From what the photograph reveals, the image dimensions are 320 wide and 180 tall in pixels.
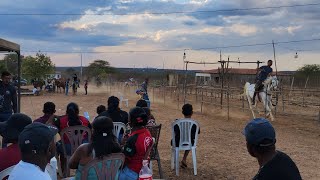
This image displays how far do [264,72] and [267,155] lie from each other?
14.6 metres

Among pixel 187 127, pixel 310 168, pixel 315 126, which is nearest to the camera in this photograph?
pixel 187 127

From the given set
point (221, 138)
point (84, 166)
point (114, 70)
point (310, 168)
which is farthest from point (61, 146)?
point (114, 70)

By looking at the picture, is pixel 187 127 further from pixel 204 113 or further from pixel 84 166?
pixel 204 113

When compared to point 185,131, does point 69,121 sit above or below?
above

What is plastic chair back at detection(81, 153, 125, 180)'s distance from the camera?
3723 millimetres

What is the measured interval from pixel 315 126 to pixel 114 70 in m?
66.5

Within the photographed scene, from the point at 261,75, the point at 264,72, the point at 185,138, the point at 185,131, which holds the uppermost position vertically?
the point at 264,72

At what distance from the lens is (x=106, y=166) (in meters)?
3.78

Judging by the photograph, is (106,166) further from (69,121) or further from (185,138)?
(185,138)

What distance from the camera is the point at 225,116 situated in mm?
18125

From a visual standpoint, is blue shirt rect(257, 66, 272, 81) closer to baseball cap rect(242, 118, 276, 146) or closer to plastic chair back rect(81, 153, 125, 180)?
plastic chair back rect(81, 153, 125, 180)

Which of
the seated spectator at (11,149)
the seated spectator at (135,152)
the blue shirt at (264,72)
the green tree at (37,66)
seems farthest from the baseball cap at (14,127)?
the green tree at (37,66)

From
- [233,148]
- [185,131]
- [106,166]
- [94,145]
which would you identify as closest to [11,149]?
[94,145]

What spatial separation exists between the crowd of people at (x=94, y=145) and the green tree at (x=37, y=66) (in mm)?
38606
